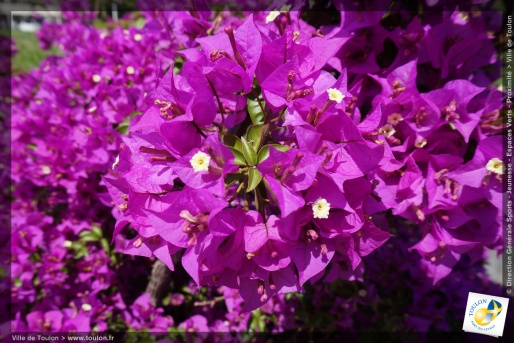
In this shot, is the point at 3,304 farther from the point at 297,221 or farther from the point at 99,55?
the point at 297,221

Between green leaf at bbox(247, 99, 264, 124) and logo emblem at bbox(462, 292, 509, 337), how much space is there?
883 millimetres

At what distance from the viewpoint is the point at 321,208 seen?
2.25 feet

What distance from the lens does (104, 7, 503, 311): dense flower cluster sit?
2.28ft

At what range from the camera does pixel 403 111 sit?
3.20ft

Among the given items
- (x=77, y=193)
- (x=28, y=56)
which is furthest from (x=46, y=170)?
(x=28, y=56)

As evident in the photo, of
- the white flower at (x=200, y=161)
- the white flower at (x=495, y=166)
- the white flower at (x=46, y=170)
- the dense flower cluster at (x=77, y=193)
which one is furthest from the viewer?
the white flower at (x=46, y=170)

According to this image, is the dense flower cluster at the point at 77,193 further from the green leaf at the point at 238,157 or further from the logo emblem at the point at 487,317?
the logo emblem at the point at 487,317

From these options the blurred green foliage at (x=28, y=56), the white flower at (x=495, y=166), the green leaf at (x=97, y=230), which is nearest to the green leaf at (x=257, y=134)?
the white flower at (x=495, y=166)

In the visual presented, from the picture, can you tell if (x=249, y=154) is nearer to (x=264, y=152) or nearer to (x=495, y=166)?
(x=264, y=152)

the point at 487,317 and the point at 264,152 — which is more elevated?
the point at 264,152

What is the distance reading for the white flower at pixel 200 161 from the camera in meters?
0.67

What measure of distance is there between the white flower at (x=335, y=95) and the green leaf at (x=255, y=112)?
0.20 meters

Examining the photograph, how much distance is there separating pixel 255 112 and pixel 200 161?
0.84 feet

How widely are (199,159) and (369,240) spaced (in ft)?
1.35
